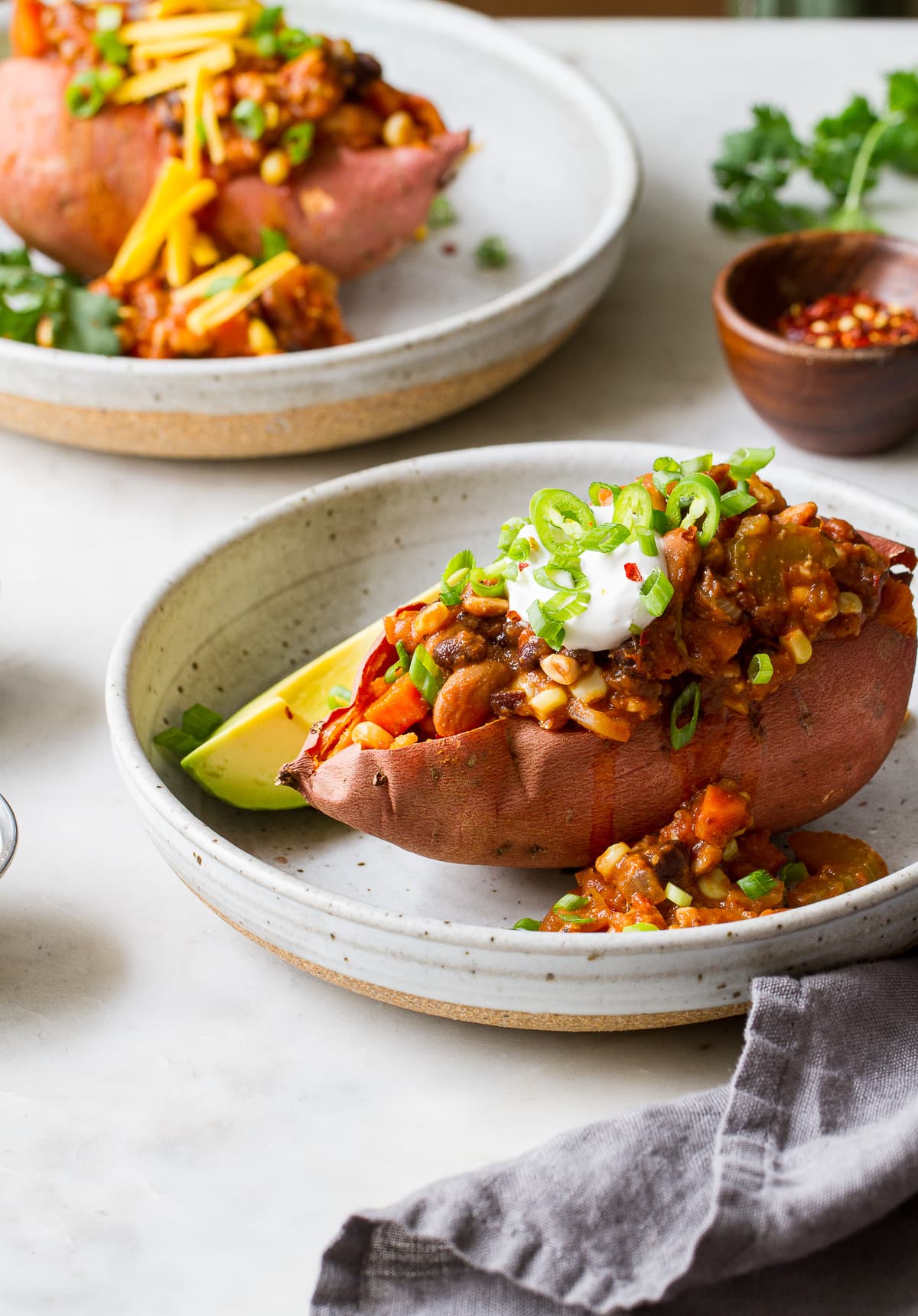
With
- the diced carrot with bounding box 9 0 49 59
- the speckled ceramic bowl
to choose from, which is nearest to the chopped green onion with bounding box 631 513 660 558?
the speckled ceramic bowl

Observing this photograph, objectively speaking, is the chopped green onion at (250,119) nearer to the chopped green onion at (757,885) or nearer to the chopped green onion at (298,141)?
the chopped green onion at (298,141)

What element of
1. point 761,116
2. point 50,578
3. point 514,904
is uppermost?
point 761,116

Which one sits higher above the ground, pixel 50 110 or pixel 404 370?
pixel 50 110

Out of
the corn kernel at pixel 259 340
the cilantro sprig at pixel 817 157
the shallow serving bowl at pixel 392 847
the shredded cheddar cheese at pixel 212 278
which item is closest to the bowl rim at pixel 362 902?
the shallow serving bowl at pixel 392 847

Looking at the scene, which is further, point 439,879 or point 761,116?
point 761,116

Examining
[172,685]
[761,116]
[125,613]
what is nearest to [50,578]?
[125,613]

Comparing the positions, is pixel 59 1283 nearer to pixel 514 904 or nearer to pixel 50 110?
Result: pixel 514 904

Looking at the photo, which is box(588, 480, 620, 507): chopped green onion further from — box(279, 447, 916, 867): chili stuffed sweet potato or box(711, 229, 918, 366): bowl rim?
box(711, 229, 918, 366): bowl rim

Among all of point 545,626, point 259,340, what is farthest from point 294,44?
point 545,626
